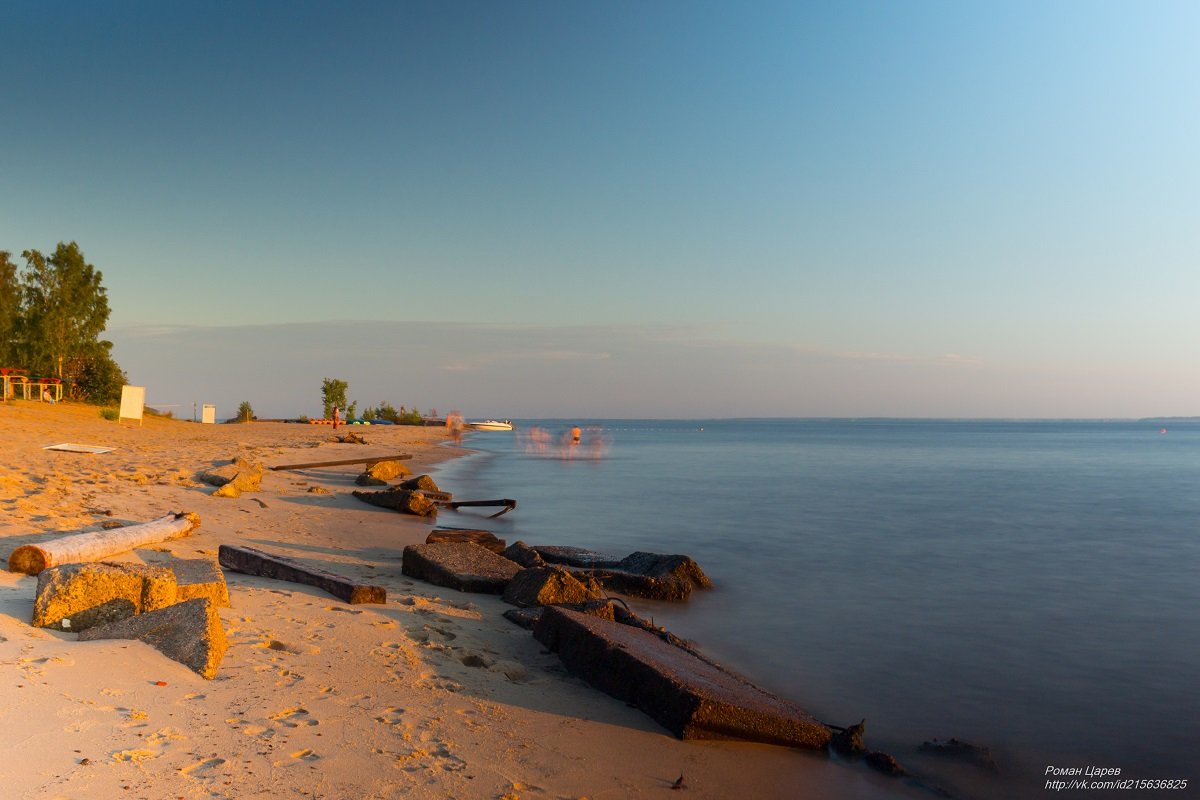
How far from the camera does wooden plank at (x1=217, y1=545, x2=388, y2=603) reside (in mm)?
6746

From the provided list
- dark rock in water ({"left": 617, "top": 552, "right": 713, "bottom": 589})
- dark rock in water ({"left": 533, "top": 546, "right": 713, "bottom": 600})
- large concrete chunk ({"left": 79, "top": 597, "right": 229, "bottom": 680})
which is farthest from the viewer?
dark rock in water ({"left": 617, "top": 552, "right": 713, "bottom": 589})

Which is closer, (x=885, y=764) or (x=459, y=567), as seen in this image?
(x=885, y=764)

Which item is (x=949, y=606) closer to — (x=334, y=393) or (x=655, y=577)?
(x=655, y=577)

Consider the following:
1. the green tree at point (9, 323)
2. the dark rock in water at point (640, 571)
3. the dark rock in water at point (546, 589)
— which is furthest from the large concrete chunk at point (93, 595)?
the green tree at point (9, 323)

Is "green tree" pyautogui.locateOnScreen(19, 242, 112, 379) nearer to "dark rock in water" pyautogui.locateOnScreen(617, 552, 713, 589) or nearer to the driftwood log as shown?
the driftwood log

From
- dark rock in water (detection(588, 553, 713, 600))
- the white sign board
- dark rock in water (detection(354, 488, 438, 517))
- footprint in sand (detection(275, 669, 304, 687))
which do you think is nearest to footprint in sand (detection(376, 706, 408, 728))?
footprint in sand (detection(275, 669, 304, 687))

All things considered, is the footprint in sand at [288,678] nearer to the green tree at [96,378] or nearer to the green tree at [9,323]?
the green tree at [96,378]

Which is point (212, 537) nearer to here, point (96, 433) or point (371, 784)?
point (371, 784)

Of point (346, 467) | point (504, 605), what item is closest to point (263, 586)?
point (504, 605)

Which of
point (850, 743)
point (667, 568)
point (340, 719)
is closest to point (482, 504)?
point (667, 568)

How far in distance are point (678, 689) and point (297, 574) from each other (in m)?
4.02

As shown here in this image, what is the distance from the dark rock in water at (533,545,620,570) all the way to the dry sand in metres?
2.90

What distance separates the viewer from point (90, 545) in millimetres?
6551

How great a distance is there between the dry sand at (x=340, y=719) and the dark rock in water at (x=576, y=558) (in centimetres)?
290
